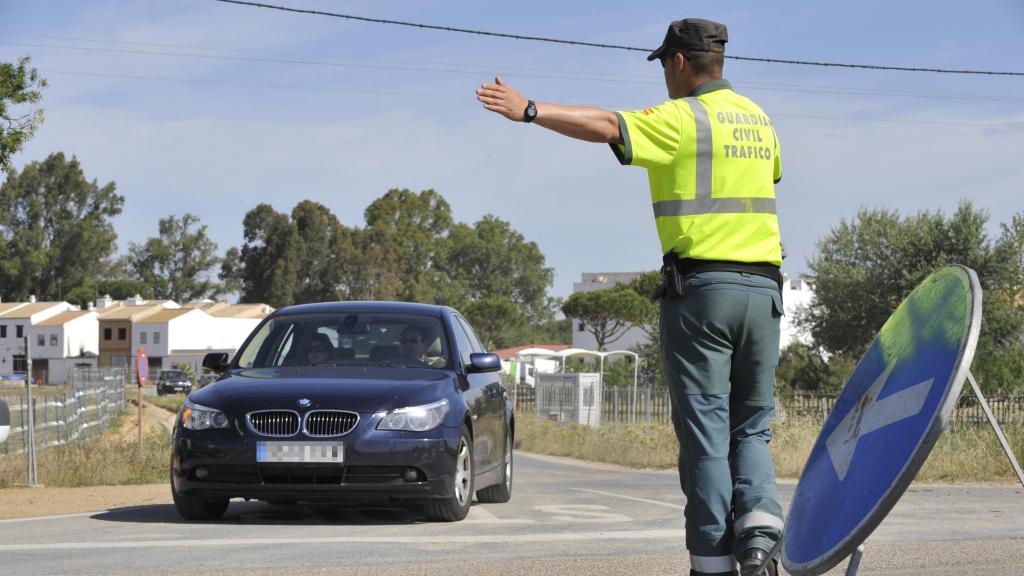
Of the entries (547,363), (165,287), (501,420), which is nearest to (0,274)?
(165,287)

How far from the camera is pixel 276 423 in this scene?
26.2 ft

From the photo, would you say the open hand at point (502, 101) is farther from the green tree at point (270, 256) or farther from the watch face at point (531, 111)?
the green tree at point (270, 256)

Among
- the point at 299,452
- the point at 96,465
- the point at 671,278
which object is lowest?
the point at 96,465

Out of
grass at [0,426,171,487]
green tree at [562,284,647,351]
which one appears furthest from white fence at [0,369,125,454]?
green tree at [562,284,647,351]

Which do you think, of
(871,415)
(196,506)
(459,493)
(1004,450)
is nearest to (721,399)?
(871,415)

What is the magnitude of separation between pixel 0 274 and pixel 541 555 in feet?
362

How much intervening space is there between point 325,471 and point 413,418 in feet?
1.92

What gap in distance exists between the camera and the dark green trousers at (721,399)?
4195mm

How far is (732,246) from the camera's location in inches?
173

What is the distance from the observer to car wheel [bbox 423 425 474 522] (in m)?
8.09

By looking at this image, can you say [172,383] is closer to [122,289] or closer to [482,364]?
[122,289]

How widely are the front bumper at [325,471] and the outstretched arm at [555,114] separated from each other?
416 cm

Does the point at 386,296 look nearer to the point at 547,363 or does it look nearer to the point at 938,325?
the point at 547,363

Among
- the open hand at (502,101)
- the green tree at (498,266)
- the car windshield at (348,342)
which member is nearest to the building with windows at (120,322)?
the green tree at (498,266)
